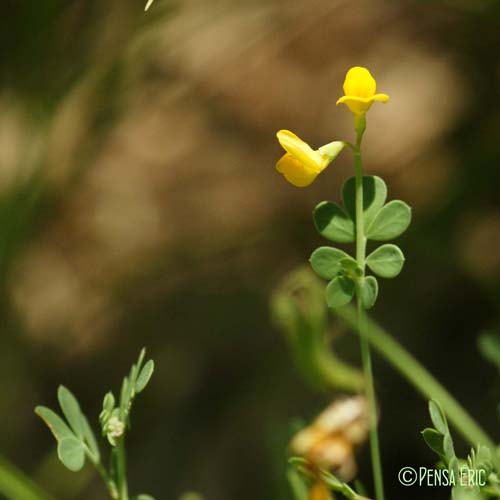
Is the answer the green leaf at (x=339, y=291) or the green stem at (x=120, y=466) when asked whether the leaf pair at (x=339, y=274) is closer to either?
the green leaf at (x=339, y=291)

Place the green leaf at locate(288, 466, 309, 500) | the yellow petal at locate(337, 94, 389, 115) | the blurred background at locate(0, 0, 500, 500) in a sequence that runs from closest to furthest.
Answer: the yellow petal at locate(337, 94, 389, 115), the green leaf at locate(288, 466, 309, 500), the blurred background at locate(0, 0, 500, 500)

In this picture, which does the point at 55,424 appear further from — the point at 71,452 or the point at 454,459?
the point at 454,459

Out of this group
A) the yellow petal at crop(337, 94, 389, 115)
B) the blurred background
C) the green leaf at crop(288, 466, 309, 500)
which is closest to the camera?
the yellow petal at crop(337, 94, 389, 115)

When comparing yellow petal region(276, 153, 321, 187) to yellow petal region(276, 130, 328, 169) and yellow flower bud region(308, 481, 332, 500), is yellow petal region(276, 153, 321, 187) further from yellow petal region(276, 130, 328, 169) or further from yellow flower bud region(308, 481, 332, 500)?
yellow flower bud region(308, 481, 332, 500)

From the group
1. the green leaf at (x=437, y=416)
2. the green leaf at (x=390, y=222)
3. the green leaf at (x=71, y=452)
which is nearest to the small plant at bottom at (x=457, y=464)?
the green leaf at (x=437, y=416)

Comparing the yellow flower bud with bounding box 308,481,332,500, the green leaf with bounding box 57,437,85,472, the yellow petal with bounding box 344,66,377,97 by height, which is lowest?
the yellow flower bud with bounding box 308,481,332,500

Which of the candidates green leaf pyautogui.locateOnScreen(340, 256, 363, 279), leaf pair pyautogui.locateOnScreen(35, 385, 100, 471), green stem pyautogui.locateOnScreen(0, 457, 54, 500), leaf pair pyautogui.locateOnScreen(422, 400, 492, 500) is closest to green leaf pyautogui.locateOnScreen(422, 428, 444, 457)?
leaf pair pyautogui.locateOnScreen(422, 400, 492, 500)

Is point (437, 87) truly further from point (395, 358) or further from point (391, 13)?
point (395, 358)
